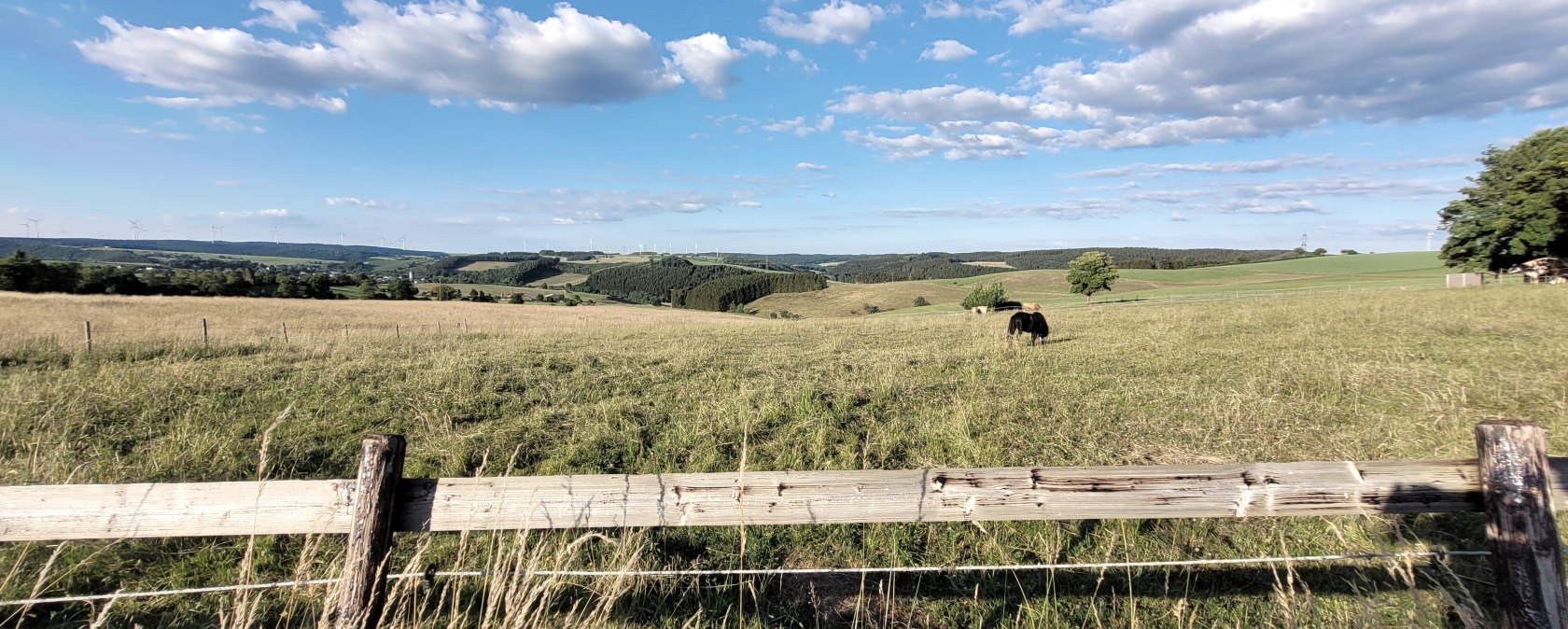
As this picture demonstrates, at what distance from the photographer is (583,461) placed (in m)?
6.48

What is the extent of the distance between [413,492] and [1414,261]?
103 metres

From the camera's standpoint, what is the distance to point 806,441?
696cm

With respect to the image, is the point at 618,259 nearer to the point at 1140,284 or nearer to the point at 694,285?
the point at 694,285

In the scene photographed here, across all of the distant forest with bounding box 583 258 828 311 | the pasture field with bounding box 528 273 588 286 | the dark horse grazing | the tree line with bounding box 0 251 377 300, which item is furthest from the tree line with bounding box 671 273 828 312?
the dark horse grazing

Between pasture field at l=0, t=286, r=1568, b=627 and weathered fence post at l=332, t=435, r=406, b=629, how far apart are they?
0.20 metres

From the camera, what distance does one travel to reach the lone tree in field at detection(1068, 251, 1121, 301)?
52062 mm

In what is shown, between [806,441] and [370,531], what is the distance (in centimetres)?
478

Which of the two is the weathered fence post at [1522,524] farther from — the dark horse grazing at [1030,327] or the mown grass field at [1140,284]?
the mown grass field at [1140,284]

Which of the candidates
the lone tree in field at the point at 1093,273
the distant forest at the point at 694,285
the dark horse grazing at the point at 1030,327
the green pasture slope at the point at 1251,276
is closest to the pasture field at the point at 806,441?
the dark horse grazing at the point at 1030,327

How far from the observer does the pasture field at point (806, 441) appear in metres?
3.85

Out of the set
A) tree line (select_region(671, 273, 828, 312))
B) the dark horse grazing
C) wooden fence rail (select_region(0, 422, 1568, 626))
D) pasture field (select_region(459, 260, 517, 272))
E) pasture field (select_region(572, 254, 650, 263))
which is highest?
pasture field (select_region(572, 254, 650, 263))

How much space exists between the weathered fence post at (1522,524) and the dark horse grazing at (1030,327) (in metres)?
12.7

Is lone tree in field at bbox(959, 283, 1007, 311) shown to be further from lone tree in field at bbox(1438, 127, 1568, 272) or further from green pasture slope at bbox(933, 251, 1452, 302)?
lone tree in field at bbox(1438, 127, 1568, 272)

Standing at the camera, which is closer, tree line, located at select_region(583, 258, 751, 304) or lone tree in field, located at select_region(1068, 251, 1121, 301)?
lone tree in field, located at select_region(1068, 251, 1121, 301)
